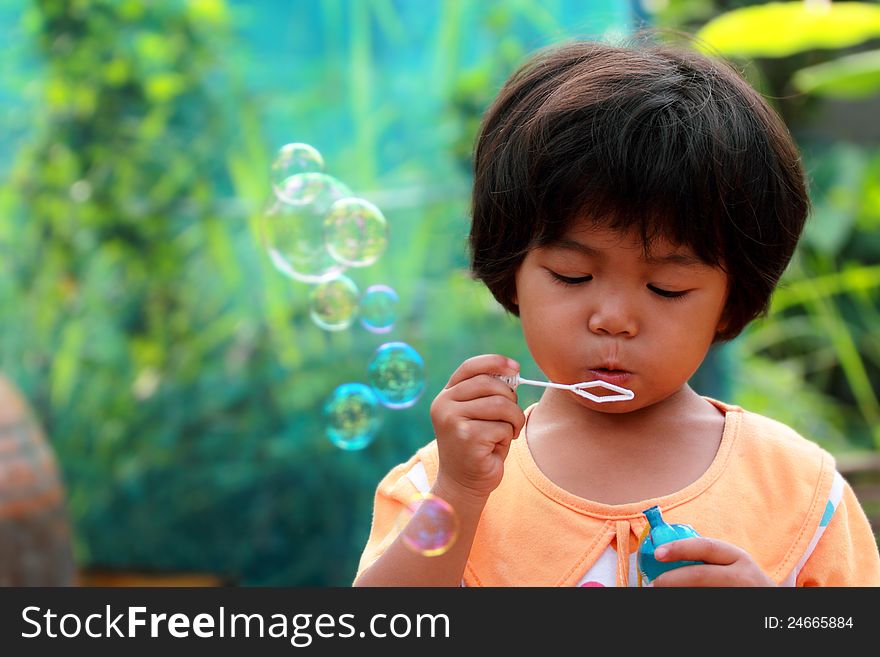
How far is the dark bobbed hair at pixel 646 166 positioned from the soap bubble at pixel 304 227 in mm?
634

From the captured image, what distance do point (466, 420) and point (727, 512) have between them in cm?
35

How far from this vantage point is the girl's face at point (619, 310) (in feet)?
4.37

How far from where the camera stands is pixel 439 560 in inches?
54.6

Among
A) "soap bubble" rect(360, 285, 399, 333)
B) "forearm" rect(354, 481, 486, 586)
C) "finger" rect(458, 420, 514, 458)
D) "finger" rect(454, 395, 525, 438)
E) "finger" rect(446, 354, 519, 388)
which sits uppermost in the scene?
"soap bubble" rect(360, 285, 399, 333)

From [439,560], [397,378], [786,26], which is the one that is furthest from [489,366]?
[786,26]

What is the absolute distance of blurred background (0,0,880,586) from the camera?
3.35 meters

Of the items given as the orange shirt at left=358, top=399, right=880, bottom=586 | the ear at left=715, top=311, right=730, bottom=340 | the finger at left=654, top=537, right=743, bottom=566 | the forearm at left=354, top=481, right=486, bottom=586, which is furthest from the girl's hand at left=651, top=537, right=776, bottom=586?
the ear at left=715, top=311, right=730, bottom=340

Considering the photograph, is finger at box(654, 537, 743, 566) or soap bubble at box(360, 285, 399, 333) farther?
soap bubble at box(360, 285, 399, 333)

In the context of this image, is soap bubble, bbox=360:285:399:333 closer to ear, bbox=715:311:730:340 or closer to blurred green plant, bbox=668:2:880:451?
ear, bbox=715:311:730:340

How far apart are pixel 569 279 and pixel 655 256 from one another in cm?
11

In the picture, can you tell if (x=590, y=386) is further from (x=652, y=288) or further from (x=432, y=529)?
(x=432, y=529)

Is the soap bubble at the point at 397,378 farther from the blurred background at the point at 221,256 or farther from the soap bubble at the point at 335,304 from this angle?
the blurred background at the point at 221,256

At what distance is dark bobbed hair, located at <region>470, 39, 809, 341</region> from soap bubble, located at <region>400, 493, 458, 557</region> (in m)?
0.32
